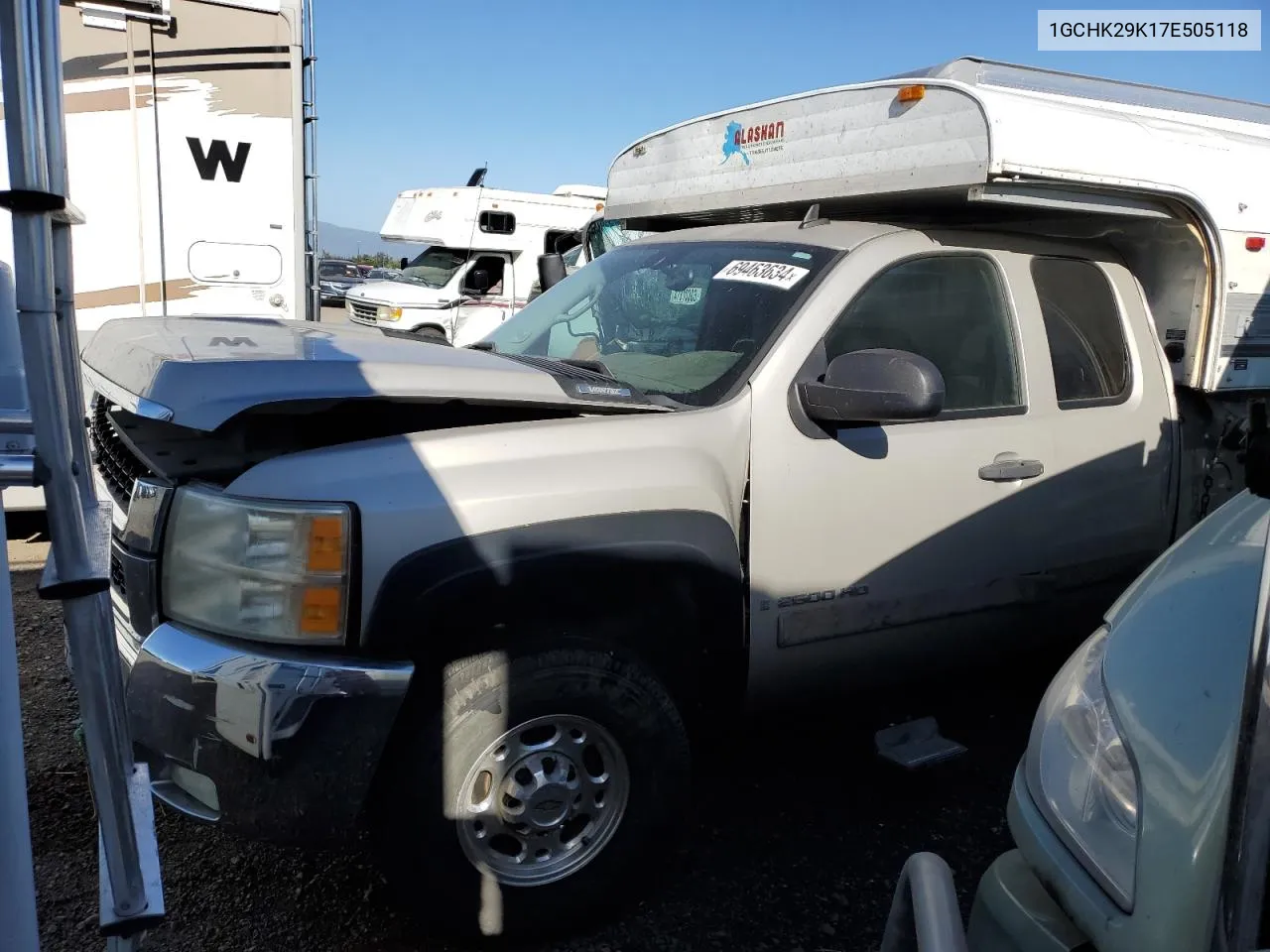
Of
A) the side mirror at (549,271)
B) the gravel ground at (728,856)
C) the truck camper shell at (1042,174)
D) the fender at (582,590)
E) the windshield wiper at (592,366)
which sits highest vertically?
the truck camper shell at (1042,174)

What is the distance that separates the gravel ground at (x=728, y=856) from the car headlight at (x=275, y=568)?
96 cm

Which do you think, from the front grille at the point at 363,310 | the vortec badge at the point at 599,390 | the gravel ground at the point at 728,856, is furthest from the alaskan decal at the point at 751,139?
the front grille at the point at 363,310

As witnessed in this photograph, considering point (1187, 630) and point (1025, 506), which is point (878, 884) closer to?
point (1025, 506)

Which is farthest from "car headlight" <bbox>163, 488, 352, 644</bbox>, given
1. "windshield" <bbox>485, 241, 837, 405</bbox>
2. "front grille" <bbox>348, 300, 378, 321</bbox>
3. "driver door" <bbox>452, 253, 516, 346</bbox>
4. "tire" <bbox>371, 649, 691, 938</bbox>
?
"front grille" <bbox>348, 300, 378, 321</bbox>

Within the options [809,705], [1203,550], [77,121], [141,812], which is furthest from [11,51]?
[77,121]

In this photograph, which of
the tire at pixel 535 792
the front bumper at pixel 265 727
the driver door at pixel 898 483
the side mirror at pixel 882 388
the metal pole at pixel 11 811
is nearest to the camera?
the metal pole at pixel 11 811

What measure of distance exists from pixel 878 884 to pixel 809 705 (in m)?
0.55

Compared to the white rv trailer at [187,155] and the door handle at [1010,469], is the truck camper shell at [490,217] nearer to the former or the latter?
the white rv trailer at [187,155]

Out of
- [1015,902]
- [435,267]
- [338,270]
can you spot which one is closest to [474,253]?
[435,267]

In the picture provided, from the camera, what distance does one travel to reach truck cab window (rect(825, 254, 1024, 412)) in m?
3.16

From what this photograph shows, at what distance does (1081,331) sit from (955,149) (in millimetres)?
890

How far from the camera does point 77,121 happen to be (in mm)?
6055

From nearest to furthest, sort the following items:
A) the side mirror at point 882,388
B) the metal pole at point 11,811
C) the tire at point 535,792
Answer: the metal pole at point 11,811 < the tire at point 535,792 < the side mirror at point 882,388

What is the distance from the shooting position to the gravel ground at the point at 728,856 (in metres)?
2.65
